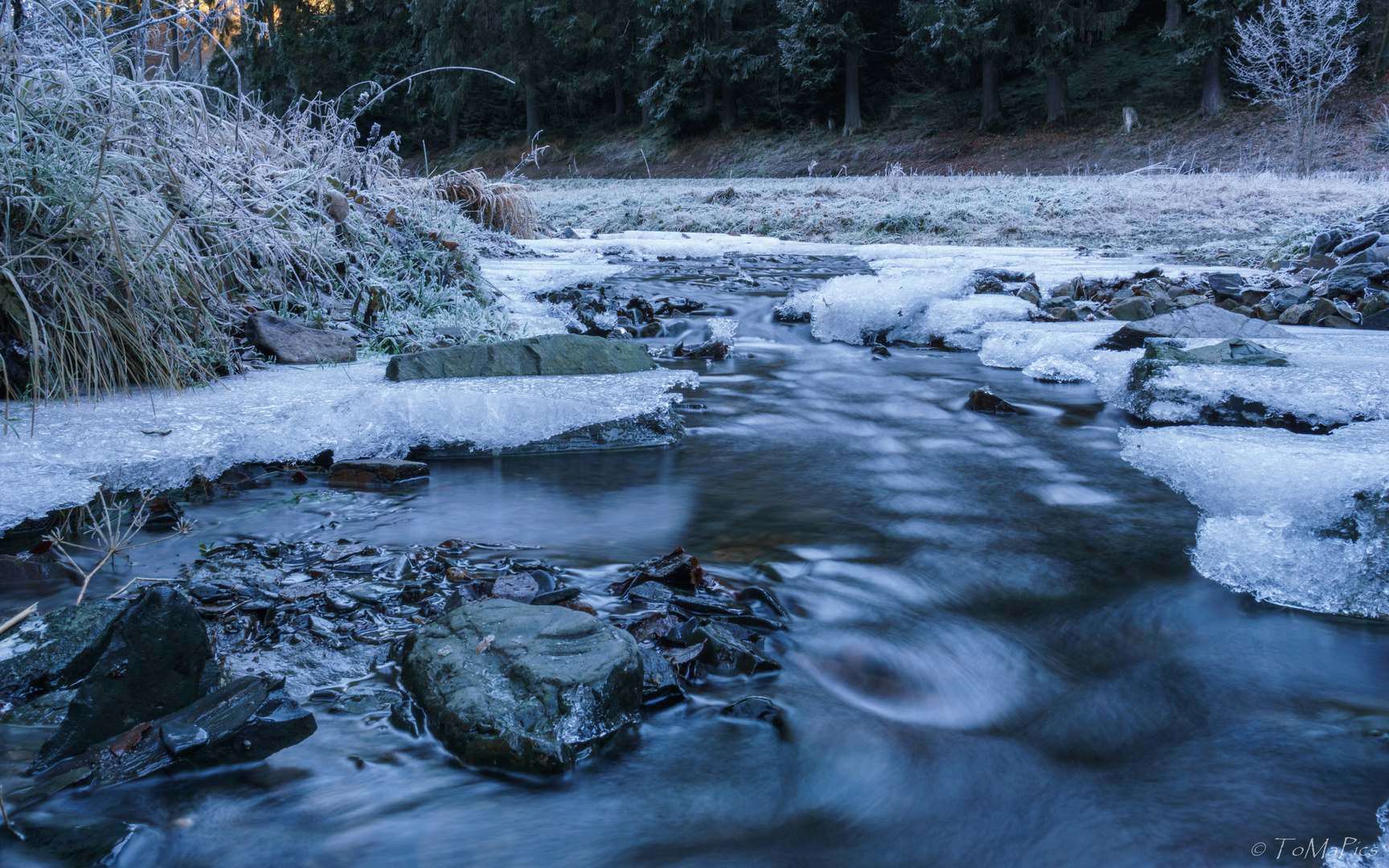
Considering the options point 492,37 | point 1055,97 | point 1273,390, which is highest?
point 492,37

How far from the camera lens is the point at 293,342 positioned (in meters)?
4.03

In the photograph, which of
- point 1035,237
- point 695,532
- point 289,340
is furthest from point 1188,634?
point 1035,237

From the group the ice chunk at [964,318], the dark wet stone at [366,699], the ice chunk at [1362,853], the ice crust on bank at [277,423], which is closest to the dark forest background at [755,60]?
the ice chunk at [964,318]

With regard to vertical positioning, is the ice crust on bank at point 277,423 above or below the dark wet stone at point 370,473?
above

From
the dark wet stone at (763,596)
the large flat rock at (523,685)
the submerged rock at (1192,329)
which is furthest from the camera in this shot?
the submerged rock at (1192,329)

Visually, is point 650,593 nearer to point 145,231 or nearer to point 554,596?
point 554,596

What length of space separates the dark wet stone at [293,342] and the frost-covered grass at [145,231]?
129 millimetres

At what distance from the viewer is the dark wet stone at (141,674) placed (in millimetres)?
1473

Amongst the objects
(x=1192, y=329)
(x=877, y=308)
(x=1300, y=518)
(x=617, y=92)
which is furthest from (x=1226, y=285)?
(x=617, y=92)

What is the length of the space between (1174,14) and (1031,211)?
47.9ft

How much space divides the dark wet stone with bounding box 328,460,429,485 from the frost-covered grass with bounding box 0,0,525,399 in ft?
2.92

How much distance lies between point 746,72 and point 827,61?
2704 mm

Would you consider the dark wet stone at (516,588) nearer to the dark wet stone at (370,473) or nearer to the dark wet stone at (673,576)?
the dark wet stone at (673,576)

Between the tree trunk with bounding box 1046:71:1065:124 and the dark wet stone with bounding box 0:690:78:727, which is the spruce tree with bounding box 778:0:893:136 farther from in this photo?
the dark wet stone with bounding box 0:690:78:727
